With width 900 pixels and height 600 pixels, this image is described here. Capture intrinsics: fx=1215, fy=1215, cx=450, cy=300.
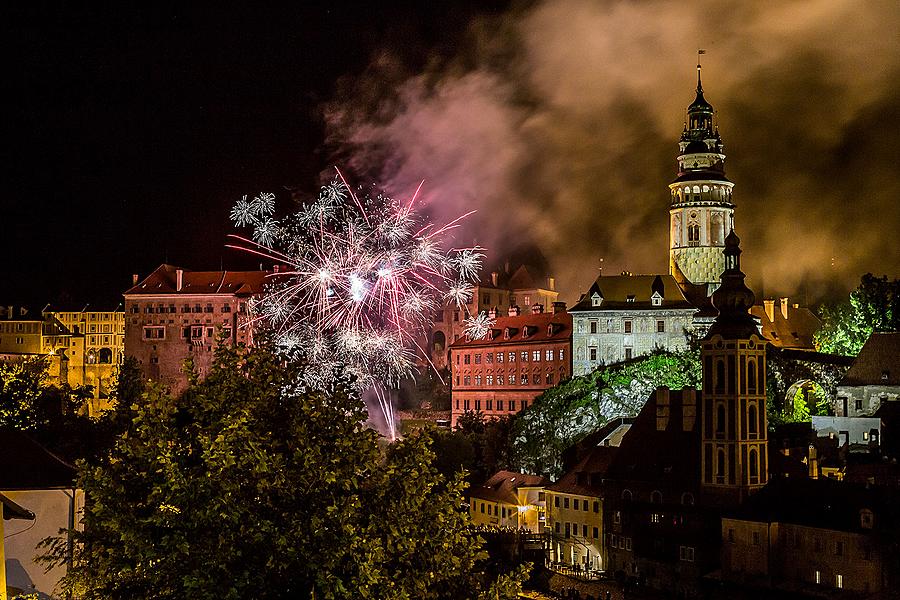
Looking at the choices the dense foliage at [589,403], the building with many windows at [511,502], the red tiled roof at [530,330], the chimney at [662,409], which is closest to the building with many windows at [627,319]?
the dense foliage at [589,403]

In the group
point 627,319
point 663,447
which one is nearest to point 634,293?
point 627,319

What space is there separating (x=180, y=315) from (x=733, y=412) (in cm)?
7609

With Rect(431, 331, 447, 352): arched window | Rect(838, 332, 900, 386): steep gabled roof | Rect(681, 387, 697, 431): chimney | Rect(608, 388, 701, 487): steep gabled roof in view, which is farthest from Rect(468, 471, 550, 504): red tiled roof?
Rect(431, 331, 447, 352): arched window

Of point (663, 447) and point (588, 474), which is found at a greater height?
point (663, 447)

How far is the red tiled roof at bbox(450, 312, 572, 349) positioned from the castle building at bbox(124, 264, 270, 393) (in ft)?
105

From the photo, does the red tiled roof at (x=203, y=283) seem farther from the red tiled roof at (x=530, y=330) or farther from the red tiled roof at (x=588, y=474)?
the red tiled roof at (x=588, y=474)

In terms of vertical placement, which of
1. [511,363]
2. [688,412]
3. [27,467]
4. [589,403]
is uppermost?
[511,363]

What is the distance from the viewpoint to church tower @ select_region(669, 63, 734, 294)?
3548 inches

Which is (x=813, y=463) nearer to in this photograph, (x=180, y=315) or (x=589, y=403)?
(x=589, y=403)

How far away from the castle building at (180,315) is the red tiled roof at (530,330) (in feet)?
105

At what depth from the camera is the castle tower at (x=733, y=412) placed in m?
60.3

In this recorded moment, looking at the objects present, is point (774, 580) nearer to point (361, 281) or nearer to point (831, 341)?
point (361, 281)

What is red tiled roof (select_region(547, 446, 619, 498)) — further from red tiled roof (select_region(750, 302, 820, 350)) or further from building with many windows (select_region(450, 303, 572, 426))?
red tiled roof (select_region(750, 302, 820, 350))

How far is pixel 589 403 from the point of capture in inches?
3243
